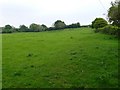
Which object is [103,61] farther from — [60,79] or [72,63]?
[60,79]

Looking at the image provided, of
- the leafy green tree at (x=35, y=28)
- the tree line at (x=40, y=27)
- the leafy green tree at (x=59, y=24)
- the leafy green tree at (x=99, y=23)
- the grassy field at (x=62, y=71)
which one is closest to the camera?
the grassy field at (x=62, y=71)

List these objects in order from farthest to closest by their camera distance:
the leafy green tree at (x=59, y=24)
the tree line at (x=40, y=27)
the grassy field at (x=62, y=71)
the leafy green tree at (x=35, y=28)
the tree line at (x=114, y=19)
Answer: the leafy green tree at (x=59, y=24) < the tree line at (x=40, y=27) < the leafy green tree at (x=35, y=28) < the tree line at (x=114, y=19) < the grassy field at (x=62, y=71)

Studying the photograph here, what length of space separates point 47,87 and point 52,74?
2.91 metres

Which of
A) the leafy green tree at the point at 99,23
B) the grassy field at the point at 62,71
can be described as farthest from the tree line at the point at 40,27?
the grassy field at the point at 62,71

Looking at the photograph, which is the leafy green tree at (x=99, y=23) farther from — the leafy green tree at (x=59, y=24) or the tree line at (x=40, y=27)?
the leafy green tree at (x=59, y=24)

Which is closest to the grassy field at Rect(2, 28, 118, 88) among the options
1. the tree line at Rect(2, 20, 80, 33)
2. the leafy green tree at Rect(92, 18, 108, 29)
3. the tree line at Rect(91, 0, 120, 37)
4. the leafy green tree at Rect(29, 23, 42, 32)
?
the tree line at Rect(91, 0, 120, 37)

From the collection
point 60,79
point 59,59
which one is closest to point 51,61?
point 59,59

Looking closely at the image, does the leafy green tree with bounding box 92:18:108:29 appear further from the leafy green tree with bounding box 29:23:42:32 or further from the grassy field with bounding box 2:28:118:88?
the grassy field with bounding box 2:28:118:88

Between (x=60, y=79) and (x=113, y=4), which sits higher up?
(x=113, y=4)

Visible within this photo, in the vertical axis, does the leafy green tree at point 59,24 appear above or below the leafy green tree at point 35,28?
above

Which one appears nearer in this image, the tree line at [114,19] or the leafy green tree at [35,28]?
the tree line at [114,19]

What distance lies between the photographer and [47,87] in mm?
17719

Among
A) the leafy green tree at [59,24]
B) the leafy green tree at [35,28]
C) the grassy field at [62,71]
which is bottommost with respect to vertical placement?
the grassy field at [62,71]

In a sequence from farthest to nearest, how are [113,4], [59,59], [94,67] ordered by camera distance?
[113,4], [59,59], [94,67]
